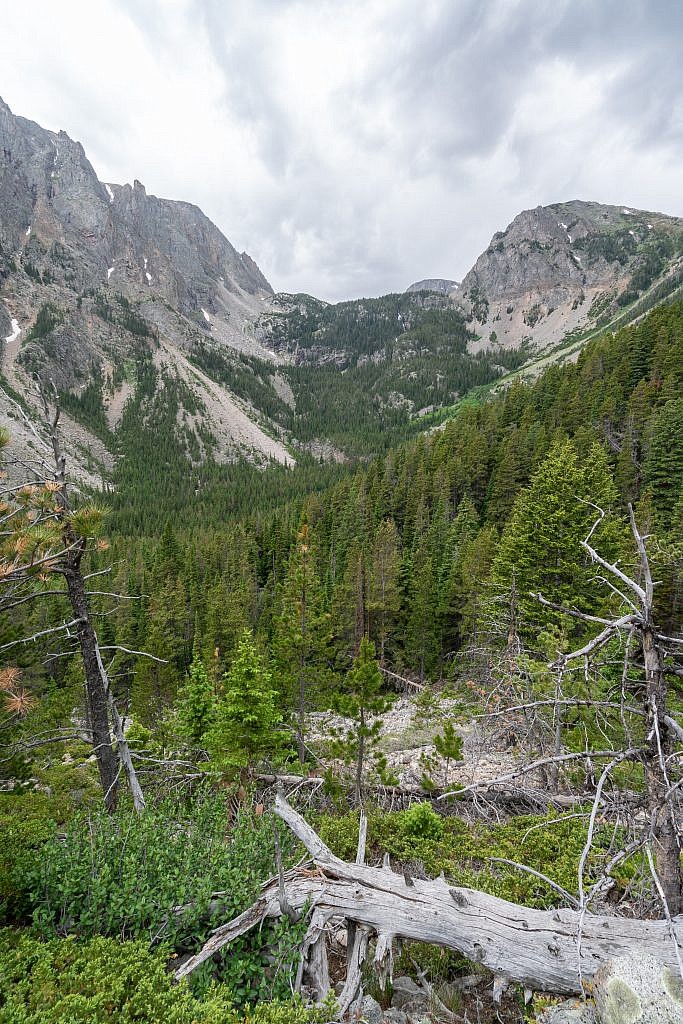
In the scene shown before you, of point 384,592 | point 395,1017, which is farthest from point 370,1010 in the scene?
point 384,592

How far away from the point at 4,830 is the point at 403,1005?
556 centimetres

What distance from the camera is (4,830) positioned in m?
5.87

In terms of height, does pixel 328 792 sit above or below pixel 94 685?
below

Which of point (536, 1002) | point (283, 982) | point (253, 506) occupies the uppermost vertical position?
point (253, 506)

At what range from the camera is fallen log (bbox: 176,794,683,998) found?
311 cm

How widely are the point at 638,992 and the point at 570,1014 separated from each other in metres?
0.52

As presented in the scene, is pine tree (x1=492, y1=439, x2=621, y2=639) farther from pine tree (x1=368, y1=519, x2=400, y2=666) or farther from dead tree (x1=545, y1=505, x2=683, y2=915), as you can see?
dead tree (x1=545, y1=505, x2=683, y2=915)

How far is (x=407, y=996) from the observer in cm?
452

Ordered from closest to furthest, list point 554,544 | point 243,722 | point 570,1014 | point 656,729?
point 656,729 → point 570,1014 → point 243,722 → point 554,544

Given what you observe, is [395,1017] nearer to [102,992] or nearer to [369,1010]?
[369,1010]

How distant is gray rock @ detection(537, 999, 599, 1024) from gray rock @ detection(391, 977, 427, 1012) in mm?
2039

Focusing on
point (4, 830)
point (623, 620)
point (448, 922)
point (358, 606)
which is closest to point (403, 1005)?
point (448, 922)

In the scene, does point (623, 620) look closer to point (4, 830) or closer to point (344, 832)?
point (344, 832)

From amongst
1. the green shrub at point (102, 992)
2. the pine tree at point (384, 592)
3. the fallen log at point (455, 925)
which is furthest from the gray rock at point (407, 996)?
the pine tree at point (384, 592)
